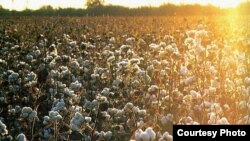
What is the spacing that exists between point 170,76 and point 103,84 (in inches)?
40.3

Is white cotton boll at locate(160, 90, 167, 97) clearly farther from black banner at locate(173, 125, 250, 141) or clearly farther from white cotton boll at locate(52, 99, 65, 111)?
black banner at locate(173, 125, 250, 141)

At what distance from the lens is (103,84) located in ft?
24.9

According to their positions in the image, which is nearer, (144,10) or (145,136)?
(145,136)

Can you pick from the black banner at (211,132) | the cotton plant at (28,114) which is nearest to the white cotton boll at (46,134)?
the cotton plant at (28,114)

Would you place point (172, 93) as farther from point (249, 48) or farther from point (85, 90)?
point (249, 48)

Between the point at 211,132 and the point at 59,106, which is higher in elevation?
the point at 211,132

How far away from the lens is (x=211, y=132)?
3.88 m

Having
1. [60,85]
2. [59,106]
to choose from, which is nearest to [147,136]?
[59,106]

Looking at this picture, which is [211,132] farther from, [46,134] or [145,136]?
[46,134]

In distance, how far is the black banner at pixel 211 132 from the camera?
384 cm

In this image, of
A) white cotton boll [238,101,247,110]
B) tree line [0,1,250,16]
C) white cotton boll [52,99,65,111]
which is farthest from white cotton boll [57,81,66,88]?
tree line [0,1,250,16]

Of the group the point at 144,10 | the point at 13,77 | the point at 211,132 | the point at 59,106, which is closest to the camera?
the point at 211,132

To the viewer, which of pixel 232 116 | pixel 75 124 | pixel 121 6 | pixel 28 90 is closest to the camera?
pixel 75 124

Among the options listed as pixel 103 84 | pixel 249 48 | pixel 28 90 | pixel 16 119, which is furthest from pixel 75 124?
pixel 249 48
